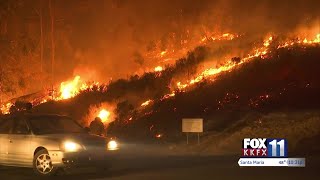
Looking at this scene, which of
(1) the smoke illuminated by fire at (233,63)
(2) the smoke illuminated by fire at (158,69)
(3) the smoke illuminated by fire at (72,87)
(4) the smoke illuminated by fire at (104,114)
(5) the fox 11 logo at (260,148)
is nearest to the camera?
(5) the fox 11 logo at (260,148)

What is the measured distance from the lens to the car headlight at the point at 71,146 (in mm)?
14720

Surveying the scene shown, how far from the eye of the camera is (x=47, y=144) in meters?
14.9

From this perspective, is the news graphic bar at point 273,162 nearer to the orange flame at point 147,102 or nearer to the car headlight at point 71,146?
the car headlight at point 71,146

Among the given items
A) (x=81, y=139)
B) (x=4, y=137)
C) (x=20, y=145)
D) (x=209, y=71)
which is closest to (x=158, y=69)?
(x=209, y=71)

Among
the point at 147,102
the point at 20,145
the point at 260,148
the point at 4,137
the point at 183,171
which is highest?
the point at 147,102

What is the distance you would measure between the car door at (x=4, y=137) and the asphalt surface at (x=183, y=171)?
1.31 ft

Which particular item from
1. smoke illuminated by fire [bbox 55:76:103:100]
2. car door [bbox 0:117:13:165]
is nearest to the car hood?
car door [bbox 0:117:13:165]

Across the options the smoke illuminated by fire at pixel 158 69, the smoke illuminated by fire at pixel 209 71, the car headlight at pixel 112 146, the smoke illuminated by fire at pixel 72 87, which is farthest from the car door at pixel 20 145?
the smoke illuminated by fire at pixel 72 87

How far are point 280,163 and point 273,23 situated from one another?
2700cm

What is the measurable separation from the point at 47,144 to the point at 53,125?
4.13 ft

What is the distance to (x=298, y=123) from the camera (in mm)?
24969

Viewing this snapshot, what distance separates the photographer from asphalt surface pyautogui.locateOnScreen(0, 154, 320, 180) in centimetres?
1439

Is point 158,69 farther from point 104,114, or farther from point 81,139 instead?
point 81,139

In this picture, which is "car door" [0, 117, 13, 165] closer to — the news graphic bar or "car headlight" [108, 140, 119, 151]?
"car headlight" [108, 140, 119, 151]
